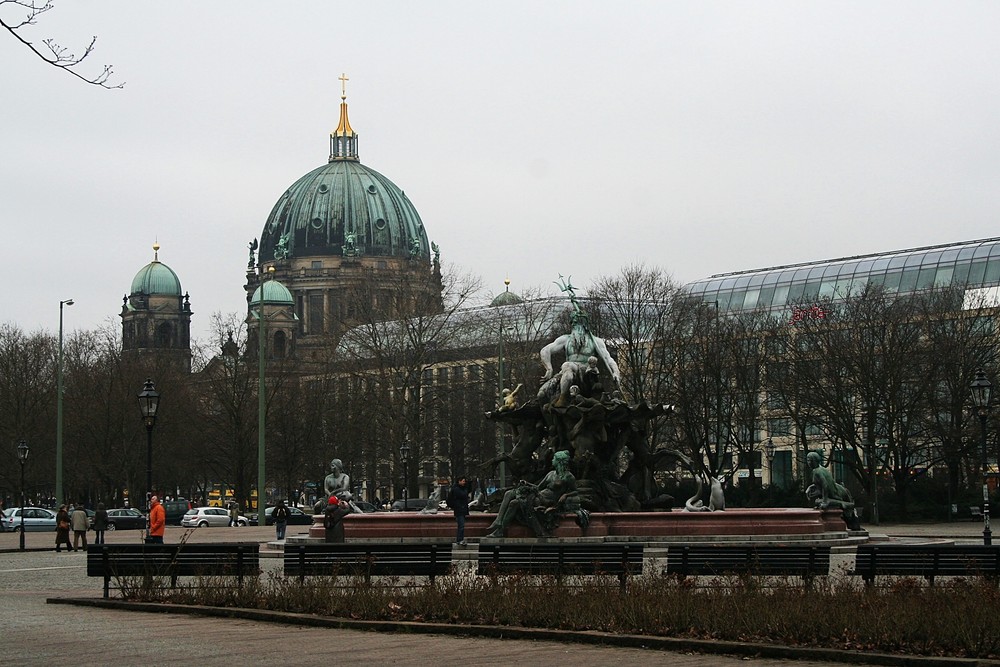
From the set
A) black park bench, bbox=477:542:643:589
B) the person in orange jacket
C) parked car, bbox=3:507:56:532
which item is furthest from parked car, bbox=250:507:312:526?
black park bench, bbox=477:542:643:589

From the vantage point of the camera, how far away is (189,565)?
25.8 m

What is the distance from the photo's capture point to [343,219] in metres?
182

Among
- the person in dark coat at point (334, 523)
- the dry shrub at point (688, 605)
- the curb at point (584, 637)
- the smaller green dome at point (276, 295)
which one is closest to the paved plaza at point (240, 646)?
the curb at point (584, 637)

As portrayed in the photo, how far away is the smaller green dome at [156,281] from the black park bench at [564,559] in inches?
6576

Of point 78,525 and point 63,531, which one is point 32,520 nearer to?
point 78,525

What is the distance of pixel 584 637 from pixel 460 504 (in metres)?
17.0

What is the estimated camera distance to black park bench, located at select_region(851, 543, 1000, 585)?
22.3 m

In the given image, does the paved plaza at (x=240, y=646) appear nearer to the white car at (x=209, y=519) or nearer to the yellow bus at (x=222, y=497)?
the white car at (x=209, y=519)

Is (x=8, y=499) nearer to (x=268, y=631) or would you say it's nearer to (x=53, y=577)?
(x=53, y=577)

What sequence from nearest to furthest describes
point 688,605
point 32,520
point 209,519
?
point 688,605, point 32,520, point 209,519

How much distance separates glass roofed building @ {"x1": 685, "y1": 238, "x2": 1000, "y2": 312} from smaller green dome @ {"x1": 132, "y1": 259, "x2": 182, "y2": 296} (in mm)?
90656

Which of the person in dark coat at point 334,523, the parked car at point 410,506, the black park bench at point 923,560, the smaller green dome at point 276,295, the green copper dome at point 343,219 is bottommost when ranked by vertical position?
the black park bench at point 923,560

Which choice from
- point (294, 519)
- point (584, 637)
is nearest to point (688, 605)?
point (584, 637)

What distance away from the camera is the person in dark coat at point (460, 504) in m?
34.8
